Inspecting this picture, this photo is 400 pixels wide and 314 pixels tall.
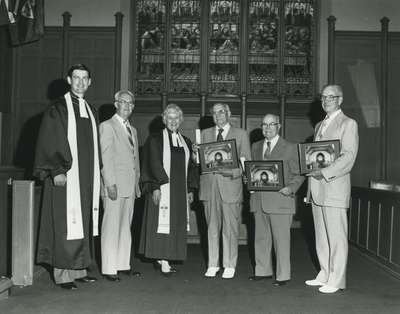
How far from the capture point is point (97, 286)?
404cm

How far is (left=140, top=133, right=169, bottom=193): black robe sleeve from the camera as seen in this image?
4434 millimetres

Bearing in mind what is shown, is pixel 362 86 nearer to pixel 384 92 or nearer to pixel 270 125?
pixel 384 92

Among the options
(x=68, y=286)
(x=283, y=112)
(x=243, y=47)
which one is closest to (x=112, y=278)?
(x=68, y=286)

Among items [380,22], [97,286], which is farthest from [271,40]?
[97,286]

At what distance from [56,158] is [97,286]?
1.11m

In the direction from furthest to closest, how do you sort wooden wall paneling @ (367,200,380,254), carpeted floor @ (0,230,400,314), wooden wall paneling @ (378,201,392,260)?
wooden wall paneling @ (367,200,380,254)
wooden wall paneling @ (378,201,392,260)
carpeted floor @ (0,230,400,314)

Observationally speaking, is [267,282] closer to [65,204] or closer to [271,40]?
[65,204]

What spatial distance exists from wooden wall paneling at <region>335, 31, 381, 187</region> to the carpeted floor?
3.91 meters

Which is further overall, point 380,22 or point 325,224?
point 380,22

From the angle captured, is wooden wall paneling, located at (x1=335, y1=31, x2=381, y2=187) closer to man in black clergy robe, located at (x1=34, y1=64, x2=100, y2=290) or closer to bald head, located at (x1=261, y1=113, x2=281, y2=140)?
bald head, located at (x1=261, y1=113, x2=281, y2=140)

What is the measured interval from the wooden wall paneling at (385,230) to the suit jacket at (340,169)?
1463 millimetres

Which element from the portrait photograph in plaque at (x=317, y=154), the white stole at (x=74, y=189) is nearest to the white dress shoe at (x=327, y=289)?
the portrait photograph in plaque at (x=317, y=154)

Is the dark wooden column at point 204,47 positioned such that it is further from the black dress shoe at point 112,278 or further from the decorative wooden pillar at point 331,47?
the black dress shoe at point 112,278

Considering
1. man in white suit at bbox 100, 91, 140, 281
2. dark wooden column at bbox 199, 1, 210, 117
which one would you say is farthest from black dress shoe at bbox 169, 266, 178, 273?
dark wooden column at bbox 199, 1, 210, 117
